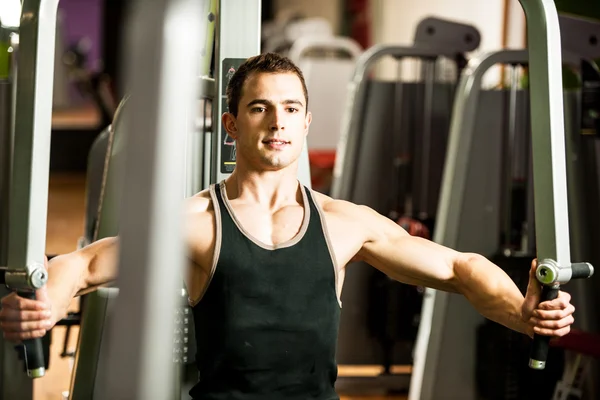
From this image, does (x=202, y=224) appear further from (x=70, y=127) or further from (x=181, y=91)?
(x=70, y=127)

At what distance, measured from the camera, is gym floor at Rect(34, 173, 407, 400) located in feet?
12.1

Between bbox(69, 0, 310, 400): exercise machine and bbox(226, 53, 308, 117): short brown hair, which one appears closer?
bbox(69, 0, 310, 400): exercise machine

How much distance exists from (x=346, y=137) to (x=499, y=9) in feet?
7.73

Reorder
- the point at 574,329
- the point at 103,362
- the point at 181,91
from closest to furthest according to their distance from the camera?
the point at 181,91
the point at 103,362
the point at 574,329

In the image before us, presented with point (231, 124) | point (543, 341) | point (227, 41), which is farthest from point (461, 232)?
point (231, 124)

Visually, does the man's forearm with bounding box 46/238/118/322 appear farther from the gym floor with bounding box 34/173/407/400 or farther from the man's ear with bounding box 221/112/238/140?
the gym floor with bounding box 34/173/407/400

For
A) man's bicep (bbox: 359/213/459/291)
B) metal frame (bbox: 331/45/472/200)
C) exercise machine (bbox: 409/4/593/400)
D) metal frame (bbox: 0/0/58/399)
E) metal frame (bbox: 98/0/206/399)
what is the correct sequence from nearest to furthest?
metal frame (bbox: 98/0/206/399) < metal frame (bbox: 0/0/58/399) < man's bicep (bbox: 359/213/459/291) < exercise machine (bbox: 409/4/593/400) < metal frame (bbox: 331/45/472/200)

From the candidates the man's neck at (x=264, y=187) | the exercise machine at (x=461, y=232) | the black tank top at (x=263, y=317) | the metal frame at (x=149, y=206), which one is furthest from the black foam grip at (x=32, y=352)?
the exercise machine at (x=461, y=232)

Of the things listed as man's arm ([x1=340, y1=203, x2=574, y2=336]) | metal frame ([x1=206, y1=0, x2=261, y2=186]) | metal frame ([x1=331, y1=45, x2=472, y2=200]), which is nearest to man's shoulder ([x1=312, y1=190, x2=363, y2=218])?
man's arm ([x1=340, y1=203, x2=574, y2=336])

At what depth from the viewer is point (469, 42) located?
410cm

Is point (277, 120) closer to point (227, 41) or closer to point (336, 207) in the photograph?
point (336, 207)

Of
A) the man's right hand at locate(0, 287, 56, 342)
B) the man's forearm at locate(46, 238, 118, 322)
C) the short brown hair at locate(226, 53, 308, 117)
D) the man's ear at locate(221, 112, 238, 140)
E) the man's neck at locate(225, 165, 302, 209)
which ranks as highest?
the short brown hair at locate(226, 53, 308, 117)

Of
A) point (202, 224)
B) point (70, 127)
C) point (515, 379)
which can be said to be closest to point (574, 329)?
point (515, 379)

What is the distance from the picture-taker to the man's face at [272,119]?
5.34 ft
